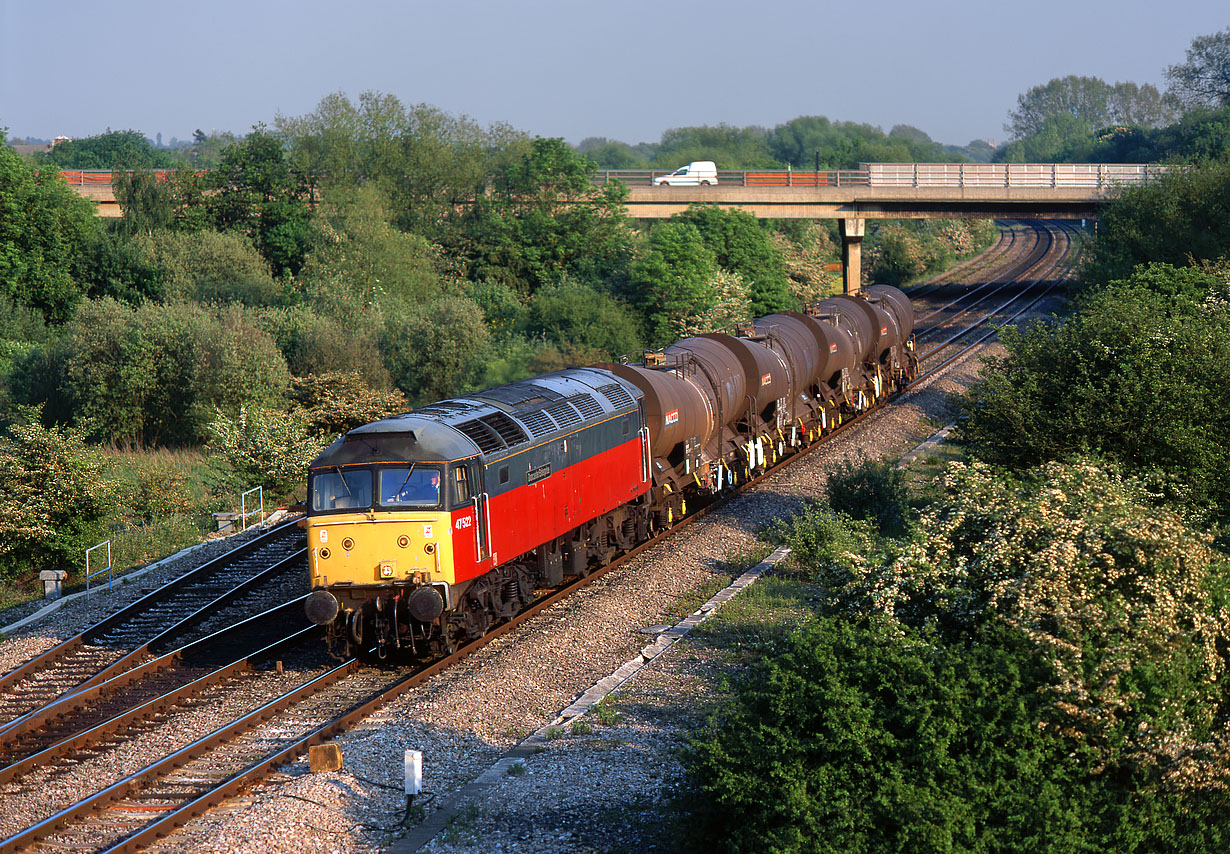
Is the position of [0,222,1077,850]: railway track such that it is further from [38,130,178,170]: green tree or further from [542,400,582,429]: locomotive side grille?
[38,130,178,170]: green tree

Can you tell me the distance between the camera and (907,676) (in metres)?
11.2

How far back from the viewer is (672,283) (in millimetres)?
49000

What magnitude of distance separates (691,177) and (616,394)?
4846 centimetres

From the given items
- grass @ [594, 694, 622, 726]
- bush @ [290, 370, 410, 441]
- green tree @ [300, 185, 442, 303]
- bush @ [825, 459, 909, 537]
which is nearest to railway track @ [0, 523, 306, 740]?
grass @ [594, 694, 622, 726]

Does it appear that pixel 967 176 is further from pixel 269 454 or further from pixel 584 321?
pixel 269 454

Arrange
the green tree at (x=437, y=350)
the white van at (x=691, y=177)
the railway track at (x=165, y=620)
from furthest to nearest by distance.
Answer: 1. the white van at (x=691, y=177)
2. the green tree at (x=437, y=350)
3. the railway track at (x=165, y=620)

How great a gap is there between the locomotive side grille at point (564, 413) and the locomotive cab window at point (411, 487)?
388 cm

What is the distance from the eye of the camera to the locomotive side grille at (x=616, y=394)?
74.6ft

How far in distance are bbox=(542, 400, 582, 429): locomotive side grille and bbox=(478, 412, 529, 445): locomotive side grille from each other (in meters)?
1.33

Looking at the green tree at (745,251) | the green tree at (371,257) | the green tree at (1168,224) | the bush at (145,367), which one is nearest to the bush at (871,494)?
the green tree at (1168,224)

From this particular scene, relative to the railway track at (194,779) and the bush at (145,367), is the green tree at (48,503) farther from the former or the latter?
the bush at (145,367)

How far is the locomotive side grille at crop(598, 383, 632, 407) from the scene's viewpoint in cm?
2275

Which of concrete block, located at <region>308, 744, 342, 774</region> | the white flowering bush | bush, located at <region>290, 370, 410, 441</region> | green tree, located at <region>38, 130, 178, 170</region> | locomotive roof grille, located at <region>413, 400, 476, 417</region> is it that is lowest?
concrete block, located at <region>308, 744, 342, 774</region>

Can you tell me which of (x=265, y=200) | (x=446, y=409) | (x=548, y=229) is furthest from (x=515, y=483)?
(x=265, y=200)
